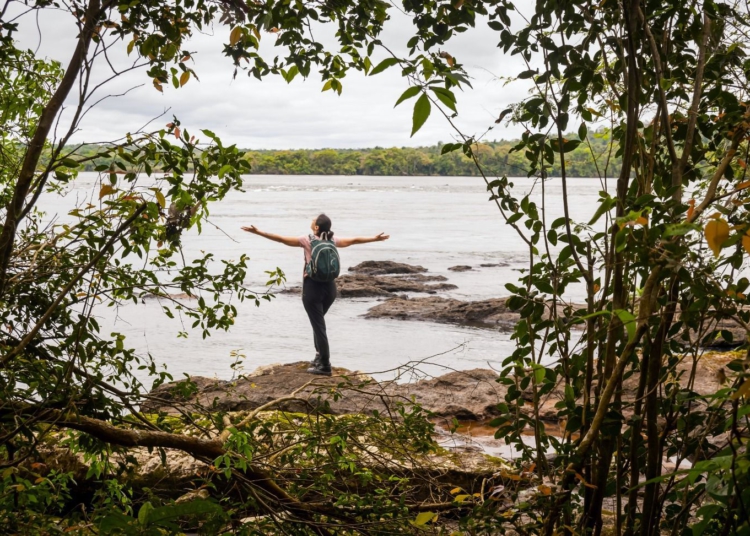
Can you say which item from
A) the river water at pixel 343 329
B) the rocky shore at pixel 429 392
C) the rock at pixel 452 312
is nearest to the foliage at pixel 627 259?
the river water at pixel 343 329

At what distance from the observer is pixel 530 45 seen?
3.03 meters

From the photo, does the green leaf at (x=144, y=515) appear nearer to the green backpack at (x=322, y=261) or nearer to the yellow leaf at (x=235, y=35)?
the yellow leaf at (x=235, y=35)

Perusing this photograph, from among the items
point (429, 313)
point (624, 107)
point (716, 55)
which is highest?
point (716, 55)

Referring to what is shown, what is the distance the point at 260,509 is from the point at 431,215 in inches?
2207

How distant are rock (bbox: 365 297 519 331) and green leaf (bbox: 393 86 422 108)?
14787 mm

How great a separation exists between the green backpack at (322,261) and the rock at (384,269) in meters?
13.8

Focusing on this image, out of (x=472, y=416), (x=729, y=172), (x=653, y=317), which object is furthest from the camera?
(x=472, y=416)

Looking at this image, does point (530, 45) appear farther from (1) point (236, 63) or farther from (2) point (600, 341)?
(1) point (236, 63)

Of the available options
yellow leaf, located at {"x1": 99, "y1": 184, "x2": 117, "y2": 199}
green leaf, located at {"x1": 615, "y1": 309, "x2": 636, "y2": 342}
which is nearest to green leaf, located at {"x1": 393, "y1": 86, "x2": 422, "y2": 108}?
green leaf, located at {"x1": 615, "y1": 309, "x2": 636, "y2": 342}

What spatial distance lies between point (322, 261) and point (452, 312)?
7485 mm

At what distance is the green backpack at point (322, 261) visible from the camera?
34.5ft

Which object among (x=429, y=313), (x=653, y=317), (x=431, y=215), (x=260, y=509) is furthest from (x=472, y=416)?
(x=431, y=215)

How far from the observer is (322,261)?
1059 cm

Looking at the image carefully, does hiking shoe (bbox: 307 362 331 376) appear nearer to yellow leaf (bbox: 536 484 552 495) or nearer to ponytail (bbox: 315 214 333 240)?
ponytail (bbox: 315 214 333 240)
